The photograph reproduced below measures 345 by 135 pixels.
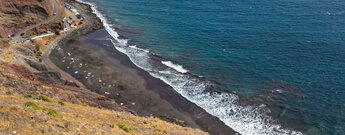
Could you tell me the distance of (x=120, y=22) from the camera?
129 m

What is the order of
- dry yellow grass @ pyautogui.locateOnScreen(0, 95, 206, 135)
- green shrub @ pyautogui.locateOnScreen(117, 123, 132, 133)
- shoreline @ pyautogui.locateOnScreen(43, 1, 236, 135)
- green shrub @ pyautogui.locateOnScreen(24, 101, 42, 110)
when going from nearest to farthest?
dry yellow grass @ pyautogui.locateOnScreen(0, 95, 206, 135), green shrub @ pyautogui.locateOnScreen(24, 101, 42, 110), green shrub @ pyautogui.locateOnScreen(117, 123, 132, 133), shoreline @ pyautogui.locateOnScreen(43, 1, 236, 135)

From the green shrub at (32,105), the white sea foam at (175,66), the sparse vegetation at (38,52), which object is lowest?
the white sea foam at (175,66)

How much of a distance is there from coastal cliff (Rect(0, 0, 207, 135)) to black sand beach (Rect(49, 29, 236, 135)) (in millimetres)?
4240

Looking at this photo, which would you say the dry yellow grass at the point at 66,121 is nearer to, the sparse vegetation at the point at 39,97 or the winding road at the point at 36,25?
the sparse vegetation at the point at 39,97

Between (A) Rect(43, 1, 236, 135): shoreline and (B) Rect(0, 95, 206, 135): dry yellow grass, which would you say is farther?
(A) Rect(43, 1, 236, 135): shoreline

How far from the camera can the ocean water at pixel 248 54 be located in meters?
77.9

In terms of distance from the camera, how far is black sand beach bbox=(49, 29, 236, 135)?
7669cm

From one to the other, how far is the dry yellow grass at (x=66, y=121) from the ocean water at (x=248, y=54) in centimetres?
2724

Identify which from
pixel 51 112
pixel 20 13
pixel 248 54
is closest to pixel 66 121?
pixel 51 112

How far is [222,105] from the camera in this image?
81188 mm

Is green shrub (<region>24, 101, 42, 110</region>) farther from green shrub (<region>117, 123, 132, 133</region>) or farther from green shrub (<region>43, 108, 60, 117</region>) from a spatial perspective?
green shrub (<region>117, 123, 132, 133</region>)

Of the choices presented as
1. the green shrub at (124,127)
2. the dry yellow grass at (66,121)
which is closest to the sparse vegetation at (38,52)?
the dry yellow grass at (66,121)

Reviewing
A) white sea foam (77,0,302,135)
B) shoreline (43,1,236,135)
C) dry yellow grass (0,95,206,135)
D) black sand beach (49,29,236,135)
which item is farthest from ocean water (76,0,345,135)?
dry yellow grass (0,95,206,135)

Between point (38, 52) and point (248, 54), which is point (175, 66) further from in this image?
point (38, 52)
